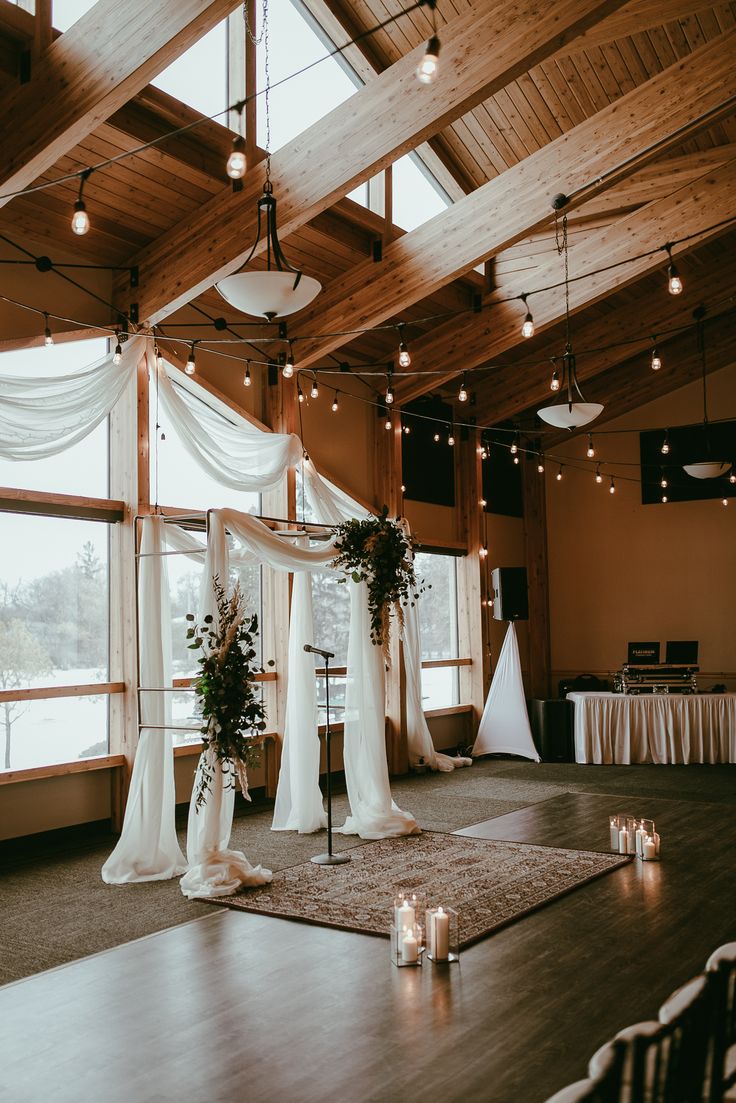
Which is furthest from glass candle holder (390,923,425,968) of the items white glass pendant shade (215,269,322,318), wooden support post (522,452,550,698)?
wooden support post (522,452,550,698)

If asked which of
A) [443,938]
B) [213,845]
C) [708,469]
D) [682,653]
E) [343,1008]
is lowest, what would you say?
[343,1008]

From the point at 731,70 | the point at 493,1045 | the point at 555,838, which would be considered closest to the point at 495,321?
the point at 731,70

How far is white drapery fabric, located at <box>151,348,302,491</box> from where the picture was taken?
25.0ft

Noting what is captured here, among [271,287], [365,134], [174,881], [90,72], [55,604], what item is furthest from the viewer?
[55,604]

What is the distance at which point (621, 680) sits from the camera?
11.2 metres

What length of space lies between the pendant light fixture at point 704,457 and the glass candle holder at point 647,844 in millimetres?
5149

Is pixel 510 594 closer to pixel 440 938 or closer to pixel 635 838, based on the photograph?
pixel 635 838

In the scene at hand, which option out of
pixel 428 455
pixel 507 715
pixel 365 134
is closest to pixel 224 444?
pixel 365 134

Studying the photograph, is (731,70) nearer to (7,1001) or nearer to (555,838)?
(555,838)

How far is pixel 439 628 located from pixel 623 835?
574 cm

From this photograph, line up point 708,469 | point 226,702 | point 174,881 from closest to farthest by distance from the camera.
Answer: point 226,702 < point 174,881 < point 708,469

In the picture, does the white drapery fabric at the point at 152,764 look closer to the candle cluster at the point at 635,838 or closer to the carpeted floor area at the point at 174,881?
the carpeted floor area at the point at 174,881

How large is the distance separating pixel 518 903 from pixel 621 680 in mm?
6335

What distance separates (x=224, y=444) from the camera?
8.13 m
